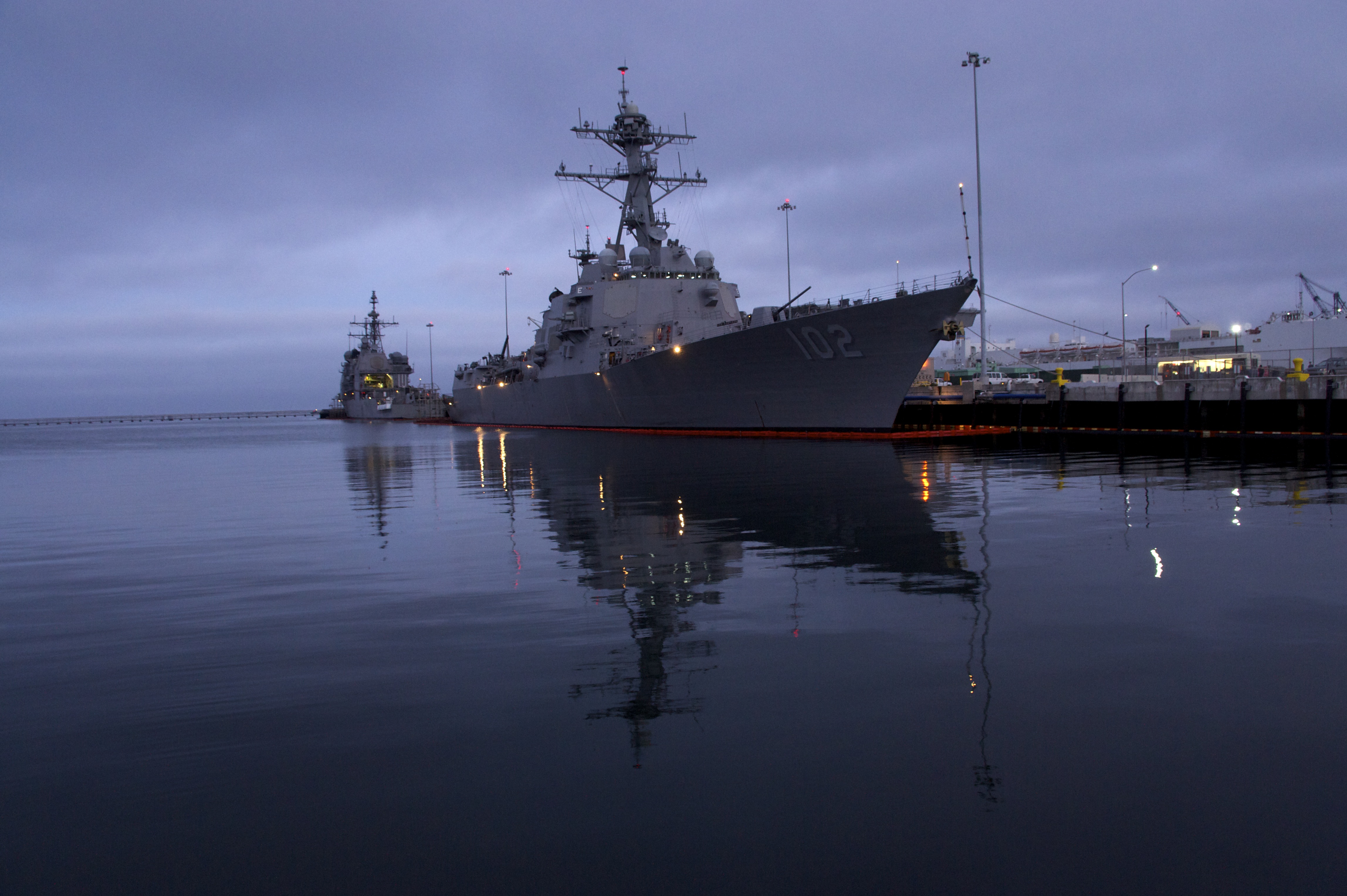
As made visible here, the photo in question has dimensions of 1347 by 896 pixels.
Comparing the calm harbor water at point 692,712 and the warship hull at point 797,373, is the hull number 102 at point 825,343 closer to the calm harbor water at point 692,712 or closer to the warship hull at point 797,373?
the warship hull at point 797,373

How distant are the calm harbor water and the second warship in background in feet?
283

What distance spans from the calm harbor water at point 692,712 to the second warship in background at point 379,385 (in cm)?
8625

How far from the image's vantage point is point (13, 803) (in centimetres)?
338

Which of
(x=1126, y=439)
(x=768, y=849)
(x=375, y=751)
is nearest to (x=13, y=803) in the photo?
(x=375, y=751)

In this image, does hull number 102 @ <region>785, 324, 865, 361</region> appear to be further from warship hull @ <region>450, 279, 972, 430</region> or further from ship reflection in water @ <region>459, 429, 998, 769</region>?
ship reflection in water @ <region>459, 429, 998, 769</region>

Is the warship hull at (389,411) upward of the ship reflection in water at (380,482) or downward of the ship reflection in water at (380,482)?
upward

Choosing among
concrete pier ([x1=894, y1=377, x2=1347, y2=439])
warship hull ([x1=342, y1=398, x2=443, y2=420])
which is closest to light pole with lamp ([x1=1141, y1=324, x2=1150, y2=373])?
concrete pier ([x1=894, y1=377, x2=1347, y2=439])

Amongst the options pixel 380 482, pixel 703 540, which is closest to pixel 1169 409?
pixel 380 482

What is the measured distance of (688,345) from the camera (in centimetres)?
2970

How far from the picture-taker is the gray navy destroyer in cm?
2492

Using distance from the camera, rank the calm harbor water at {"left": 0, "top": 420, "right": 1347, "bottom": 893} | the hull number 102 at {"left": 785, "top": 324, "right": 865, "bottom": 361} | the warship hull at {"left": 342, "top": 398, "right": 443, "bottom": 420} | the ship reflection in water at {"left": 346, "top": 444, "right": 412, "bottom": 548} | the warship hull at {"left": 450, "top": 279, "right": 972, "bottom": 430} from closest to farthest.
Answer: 1. the calm harbor water at {"left": 0, "top": 420, "right": 1347, "bottom": 893}
2. the ship reflection in water at {"left": 346, "top": 444, "right": 412, "bottom": 548}
3. the warship hull at {"left": 450, "top": 279, "right": 972, "bottom": 430}
4. the hull number 102 at {"left": 785, "top": 324, "right": 865, "bottom": 361}
5. the warship hull at {"left": 342, "top": 398, "right": 443, "bottom": 420}

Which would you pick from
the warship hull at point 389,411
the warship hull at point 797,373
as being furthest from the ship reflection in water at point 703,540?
the warship hull at point 389,411

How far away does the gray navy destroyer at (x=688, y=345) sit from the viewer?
81.8ft

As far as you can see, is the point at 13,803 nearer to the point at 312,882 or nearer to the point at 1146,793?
the point at 312,882
